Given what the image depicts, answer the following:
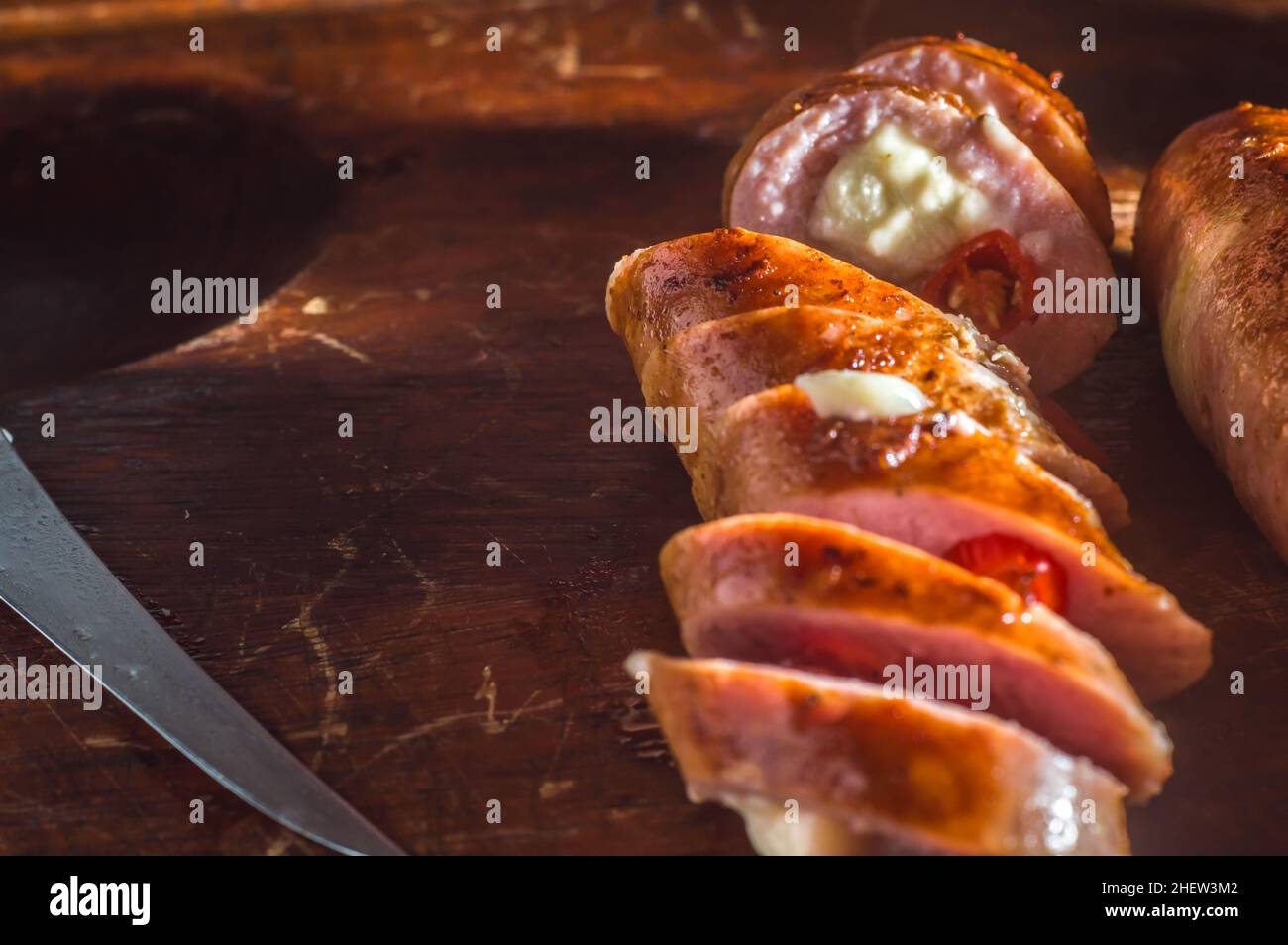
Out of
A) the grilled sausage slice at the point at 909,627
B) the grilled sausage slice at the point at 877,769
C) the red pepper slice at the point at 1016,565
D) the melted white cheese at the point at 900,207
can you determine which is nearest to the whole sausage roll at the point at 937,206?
the melted white cheese at the point at 900,207

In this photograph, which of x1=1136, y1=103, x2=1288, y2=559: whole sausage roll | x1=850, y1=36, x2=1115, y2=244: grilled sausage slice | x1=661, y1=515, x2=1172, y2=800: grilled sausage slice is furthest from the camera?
x1=850, y1=36, x2=1115, y2=244: grilled sausage slice

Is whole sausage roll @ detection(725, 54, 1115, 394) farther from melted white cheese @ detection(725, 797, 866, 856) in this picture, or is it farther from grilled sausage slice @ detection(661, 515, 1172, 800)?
melted white cheese @ detection(725, 797, 866, 856)

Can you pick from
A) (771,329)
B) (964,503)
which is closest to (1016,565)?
(964,503)

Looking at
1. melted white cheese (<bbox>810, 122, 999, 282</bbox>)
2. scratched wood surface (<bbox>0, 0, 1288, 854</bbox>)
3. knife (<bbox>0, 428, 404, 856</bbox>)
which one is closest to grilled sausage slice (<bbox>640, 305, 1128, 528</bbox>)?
scratched wood surface (<bbox>0, 0, 1288, 854</bbox>)

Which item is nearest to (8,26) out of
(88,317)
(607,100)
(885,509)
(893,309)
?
(88,317)

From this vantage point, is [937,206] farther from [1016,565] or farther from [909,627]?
[909,627]
